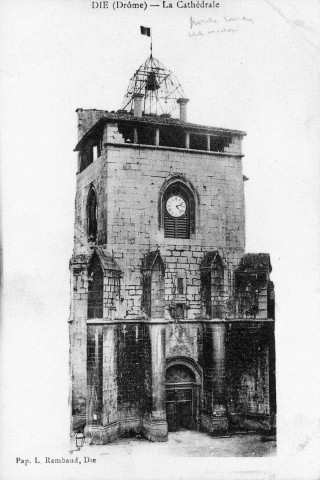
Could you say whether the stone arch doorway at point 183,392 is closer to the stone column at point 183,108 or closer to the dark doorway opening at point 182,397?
the dark doorway opening at point 182,397

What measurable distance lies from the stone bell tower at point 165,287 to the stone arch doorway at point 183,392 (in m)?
0.03

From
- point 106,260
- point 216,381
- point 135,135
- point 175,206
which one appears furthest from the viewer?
point 175,206

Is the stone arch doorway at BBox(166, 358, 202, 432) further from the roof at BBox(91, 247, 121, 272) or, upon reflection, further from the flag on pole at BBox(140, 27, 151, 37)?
the flag on pole at BBox(140, 27, 151, 37)

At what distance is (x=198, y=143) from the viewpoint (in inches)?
751

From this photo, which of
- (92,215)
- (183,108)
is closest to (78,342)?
(92,215)

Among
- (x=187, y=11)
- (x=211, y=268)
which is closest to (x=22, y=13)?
(x=187, y=11)

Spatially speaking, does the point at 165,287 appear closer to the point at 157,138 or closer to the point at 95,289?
the point at 95,289

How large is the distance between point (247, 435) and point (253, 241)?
220 inches

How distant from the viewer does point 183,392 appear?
18469 millimetres

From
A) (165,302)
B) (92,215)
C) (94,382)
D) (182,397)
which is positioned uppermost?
(92,215)

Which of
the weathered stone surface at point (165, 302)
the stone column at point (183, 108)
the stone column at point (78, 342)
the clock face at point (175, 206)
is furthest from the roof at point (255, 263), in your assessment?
the stone column at point (78, 342)

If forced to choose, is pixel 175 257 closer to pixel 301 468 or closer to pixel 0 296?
pixel 0 296

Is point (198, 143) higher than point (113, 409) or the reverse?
higher

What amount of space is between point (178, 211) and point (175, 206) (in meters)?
0.17
